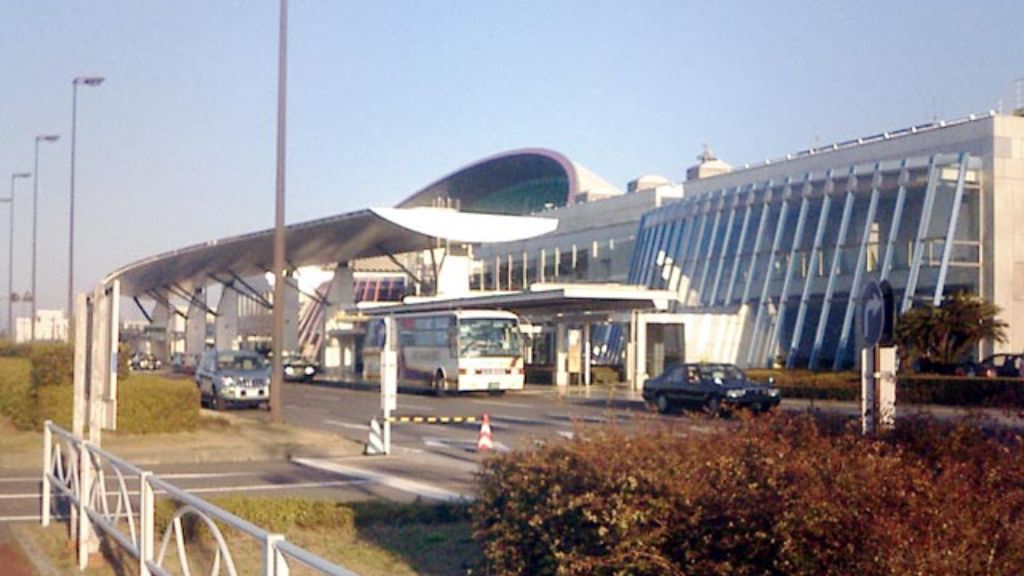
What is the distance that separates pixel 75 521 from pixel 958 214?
44053mm

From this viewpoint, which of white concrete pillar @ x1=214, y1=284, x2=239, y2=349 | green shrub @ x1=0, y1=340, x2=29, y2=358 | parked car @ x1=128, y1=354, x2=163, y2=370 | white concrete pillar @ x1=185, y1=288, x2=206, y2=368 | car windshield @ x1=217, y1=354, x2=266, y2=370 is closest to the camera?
green shrub @ x1=0, y1=340, x2=29, y2=358

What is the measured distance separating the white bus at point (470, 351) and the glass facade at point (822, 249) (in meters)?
13.3

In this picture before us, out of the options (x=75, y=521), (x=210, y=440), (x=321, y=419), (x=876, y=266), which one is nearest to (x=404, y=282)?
(x=876, y=266)

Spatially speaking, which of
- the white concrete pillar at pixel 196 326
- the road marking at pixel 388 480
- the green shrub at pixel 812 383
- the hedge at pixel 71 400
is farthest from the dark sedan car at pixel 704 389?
the white concrete pillar at pixel 196 326

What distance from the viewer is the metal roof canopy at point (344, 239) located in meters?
54.9

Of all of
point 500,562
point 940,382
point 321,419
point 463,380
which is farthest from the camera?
point 463,380

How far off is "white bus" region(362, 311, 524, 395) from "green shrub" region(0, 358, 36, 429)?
63.5ft

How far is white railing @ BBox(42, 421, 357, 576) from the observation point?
5.64 m

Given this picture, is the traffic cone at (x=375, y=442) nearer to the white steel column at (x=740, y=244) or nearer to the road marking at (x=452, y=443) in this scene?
the road marking at (x=452, y=443)

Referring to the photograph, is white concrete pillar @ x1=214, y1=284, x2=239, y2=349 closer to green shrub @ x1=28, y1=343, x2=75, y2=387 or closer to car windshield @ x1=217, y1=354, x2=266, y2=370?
car windshield @ x1=217, y1=354, x2=266, y2=370

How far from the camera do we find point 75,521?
12.2 meters

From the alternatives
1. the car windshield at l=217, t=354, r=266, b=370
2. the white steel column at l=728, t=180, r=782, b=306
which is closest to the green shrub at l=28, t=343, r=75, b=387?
the car windshield at l=217, t=354, r=266, b=370

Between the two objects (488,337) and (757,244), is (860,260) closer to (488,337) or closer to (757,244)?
(757,244)

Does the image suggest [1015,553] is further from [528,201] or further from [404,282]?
[528,201]
